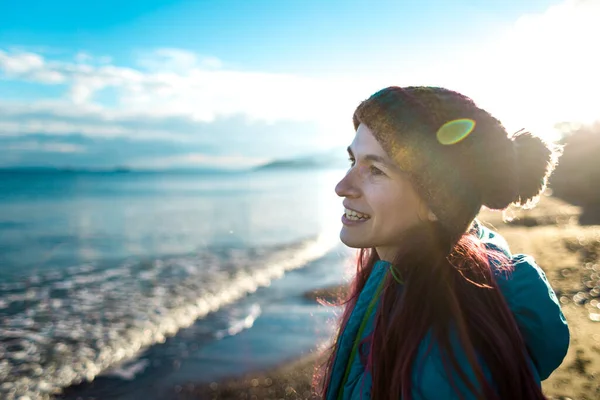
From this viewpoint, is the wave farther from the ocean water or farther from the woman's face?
the woman's face

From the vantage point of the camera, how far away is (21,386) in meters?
8.56

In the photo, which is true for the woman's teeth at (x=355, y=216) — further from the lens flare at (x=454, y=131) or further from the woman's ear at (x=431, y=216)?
the lens flare at (x=454, y=131)

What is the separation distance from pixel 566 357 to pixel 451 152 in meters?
6.41

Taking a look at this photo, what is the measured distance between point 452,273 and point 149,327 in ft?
37.3

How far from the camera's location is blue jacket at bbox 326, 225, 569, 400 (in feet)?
5.78

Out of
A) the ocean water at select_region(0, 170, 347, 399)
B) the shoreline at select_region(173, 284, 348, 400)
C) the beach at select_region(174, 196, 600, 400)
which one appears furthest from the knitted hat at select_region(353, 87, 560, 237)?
the ocean water at select_region(0, 170, 347, 399)

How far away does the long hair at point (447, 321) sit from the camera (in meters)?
1.81

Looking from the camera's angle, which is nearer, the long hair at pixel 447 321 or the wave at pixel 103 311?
the long hair at pixel 447 321

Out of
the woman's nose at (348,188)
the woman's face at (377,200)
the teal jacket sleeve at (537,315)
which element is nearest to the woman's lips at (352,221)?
the woman's face at (377,200)

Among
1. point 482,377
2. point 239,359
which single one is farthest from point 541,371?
point 239,359

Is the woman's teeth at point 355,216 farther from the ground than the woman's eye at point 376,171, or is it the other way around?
the woman's eye at point 376,171

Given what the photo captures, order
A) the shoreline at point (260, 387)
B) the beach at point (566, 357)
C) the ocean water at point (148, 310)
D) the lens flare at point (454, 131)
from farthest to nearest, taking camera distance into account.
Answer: the ocean water at point (148, 310), the shoreline at point (260, 387), the beach at point (566, 357), the lens flare at point (454, 131)

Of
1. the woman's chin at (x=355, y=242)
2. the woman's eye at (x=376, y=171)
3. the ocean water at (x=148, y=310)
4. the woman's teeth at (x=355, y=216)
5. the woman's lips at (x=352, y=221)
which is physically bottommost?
the ocean water at (x=148, y=310)

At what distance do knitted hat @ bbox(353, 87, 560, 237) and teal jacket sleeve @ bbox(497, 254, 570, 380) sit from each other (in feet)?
1.14
